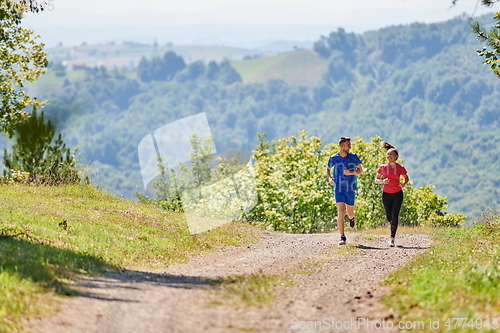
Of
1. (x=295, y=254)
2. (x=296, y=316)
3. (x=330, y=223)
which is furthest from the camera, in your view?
(x=330, y=223)

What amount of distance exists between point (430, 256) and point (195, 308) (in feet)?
22.7

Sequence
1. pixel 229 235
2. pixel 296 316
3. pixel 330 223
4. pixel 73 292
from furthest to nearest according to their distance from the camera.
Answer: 1. pixel 330 223
2. pixel 229 235
3. pixel 73 292
4. pixel 296 316

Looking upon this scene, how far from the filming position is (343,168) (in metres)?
14.3

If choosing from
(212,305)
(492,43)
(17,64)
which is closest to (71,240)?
(212,305)

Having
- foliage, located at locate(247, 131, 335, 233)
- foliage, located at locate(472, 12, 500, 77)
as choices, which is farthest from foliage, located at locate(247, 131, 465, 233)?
foliage, located at locate(472, 12, 500, 77)

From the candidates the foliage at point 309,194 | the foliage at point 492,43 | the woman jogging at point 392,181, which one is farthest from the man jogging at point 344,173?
the foliage at point 309,194

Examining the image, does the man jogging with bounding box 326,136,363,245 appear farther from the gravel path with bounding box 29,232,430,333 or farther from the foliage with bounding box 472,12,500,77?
the foliage with bounding box 472,12,500,77

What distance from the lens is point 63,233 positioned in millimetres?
12492

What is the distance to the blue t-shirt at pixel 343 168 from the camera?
14.3 meters

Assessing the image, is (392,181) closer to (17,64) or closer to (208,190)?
(208,190)

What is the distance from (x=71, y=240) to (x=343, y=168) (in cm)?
650

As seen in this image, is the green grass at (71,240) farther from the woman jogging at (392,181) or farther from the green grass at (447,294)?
the woman jogging at (392,181)

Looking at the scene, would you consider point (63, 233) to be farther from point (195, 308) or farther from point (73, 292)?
point (195, 308)

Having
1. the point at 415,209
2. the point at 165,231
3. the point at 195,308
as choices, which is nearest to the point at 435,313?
the point at 195,308
